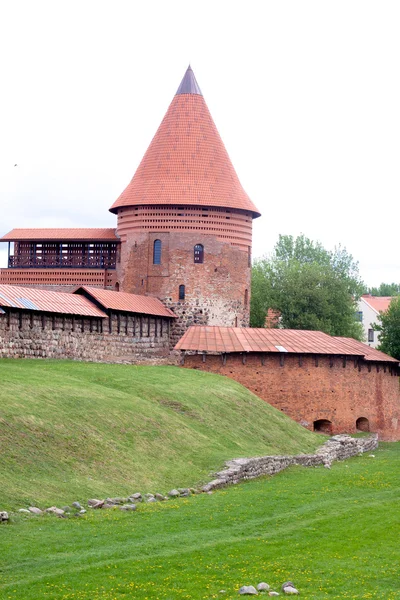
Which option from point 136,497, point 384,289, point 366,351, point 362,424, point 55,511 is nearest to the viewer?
point 55,511

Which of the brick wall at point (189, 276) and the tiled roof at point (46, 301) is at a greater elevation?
the brick wall at point (189, 276)

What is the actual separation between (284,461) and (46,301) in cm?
1056

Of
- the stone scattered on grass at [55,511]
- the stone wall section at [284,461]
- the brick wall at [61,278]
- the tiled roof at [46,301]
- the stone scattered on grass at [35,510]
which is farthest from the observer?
the brick wall at [61,278]

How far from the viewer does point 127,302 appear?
121 feet

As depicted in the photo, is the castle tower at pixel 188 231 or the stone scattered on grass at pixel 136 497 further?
the castle tower at pixel 188 231

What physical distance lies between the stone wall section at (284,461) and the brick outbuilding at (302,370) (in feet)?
8.99

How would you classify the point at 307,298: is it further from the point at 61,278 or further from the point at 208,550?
the point at 208,550

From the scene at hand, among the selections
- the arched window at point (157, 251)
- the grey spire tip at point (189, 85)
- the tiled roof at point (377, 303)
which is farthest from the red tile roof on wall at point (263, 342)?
the tiled roof at point (377, 303)

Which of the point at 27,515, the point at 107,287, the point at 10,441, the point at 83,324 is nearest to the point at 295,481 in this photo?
the point at 10,441

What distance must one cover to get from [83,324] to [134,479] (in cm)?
1476

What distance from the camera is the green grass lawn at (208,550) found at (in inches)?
490

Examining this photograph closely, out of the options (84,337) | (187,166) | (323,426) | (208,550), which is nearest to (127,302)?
(84,337)

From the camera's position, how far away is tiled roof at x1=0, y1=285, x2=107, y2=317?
29.7 metres

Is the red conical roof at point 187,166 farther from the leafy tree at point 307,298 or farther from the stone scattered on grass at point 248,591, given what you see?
the stone scattered on grass at point 248,591
